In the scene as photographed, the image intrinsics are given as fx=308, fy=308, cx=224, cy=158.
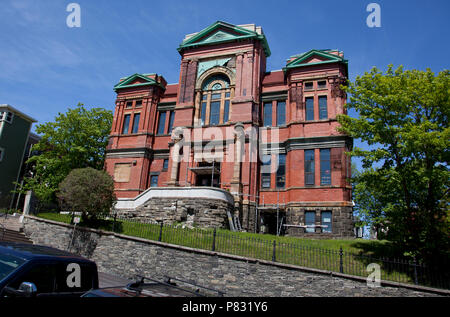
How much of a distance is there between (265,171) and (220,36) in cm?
1526

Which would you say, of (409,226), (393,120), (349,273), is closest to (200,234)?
(349,273)

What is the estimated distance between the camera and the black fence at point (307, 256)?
44.4 ft

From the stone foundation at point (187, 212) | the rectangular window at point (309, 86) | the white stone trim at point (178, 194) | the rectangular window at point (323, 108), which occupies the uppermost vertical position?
the rectangular window at point (309, 86)

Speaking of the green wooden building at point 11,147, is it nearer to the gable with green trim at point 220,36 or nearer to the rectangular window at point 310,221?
the gable with green trim at point 220,36

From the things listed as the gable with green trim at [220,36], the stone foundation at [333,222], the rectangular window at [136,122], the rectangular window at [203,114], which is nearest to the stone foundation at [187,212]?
the stone foundation at [333,222]

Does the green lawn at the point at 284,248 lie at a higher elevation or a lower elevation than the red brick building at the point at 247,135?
lower

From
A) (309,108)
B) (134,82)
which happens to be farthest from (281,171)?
(134,82)

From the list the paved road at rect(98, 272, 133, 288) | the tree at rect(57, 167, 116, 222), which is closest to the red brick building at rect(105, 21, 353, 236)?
the tree at rect(57, 167, 116, 222)

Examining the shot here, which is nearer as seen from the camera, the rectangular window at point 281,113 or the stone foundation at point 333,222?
the stone foundation at point 333,222

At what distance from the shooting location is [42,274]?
6113mm

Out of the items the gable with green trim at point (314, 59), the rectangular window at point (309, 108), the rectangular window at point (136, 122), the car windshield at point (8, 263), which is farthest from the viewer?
the rectangular window at point (136, 122)

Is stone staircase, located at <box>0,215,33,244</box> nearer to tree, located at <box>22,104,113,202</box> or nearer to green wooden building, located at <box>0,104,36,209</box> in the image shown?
tree, located at <box>22,104,113,202</box>

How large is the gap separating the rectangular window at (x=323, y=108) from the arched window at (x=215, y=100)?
8762 millimetres
